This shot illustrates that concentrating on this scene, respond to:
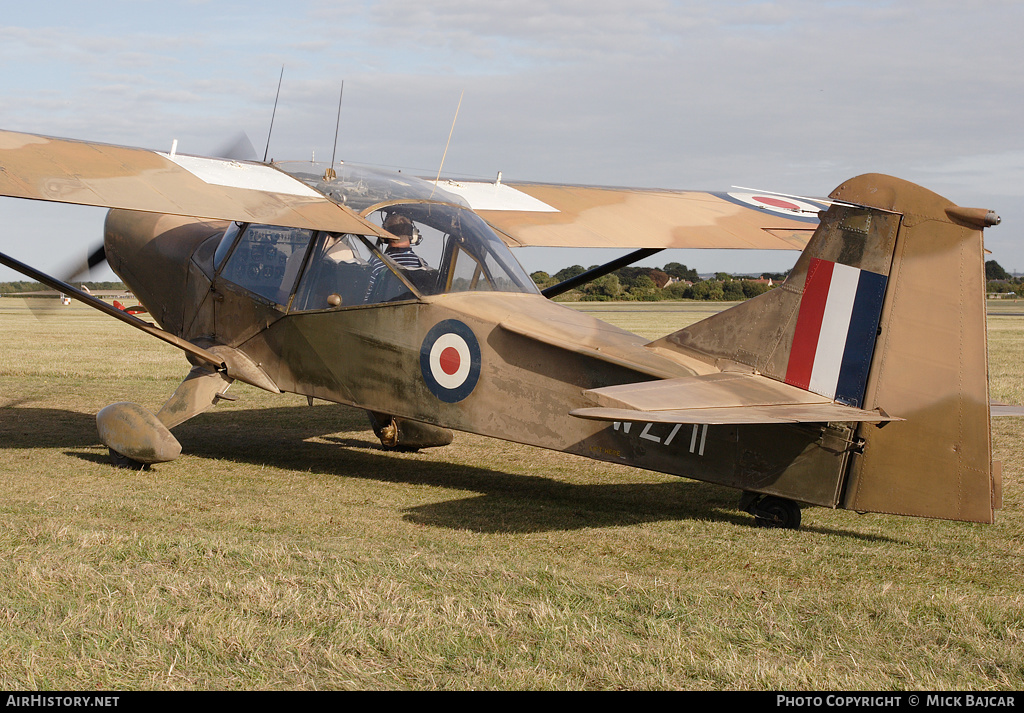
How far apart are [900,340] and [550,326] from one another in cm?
237

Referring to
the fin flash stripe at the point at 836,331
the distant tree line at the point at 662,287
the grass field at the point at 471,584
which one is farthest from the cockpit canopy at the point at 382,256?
the distant tree line at the point at 662,287

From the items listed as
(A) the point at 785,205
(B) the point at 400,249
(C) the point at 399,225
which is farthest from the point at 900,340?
(A) the point at 785,205

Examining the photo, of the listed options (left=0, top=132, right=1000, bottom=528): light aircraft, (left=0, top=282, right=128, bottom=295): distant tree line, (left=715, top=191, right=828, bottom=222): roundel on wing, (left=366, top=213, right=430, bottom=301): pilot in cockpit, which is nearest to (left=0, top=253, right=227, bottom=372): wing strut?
(left=0, top=132, right=1000, bottom=528): light aircraft

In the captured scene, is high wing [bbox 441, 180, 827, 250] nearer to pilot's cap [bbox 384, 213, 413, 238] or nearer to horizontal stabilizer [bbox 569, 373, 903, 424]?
pilot's cap [bbox 384, 213, 413, 238]

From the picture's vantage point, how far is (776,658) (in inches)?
146

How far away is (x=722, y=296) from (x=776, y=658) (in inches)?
2381

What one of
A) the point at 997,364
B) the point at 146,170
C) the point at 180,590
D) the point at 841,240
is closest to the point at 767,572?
the point at 841,240

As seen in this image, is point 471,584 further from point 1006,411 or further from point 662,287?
point 662,287

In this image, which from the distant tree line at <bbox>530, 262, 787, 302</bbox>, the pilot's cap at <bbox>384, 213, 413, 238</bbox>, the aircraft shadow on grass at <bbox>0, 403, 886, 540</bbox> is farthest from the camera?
the distant tree line at <bbox>530, 262, 787, 302</bbox>

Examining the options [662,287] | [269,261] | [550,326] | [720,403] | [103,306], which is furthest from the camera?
[662,287]

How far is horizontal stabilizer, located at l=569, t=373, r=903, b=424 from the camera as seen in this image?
15.5 ft

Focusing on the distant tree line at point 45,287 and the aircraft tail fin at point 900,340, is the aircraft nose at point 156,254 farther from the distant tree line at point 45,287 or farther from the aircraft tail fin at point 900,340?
the aircraft tail fin at point 900,340

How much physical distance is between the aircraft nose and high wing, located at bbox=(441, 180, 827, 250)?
2.66m

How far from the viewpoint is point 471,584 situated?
463 cm
